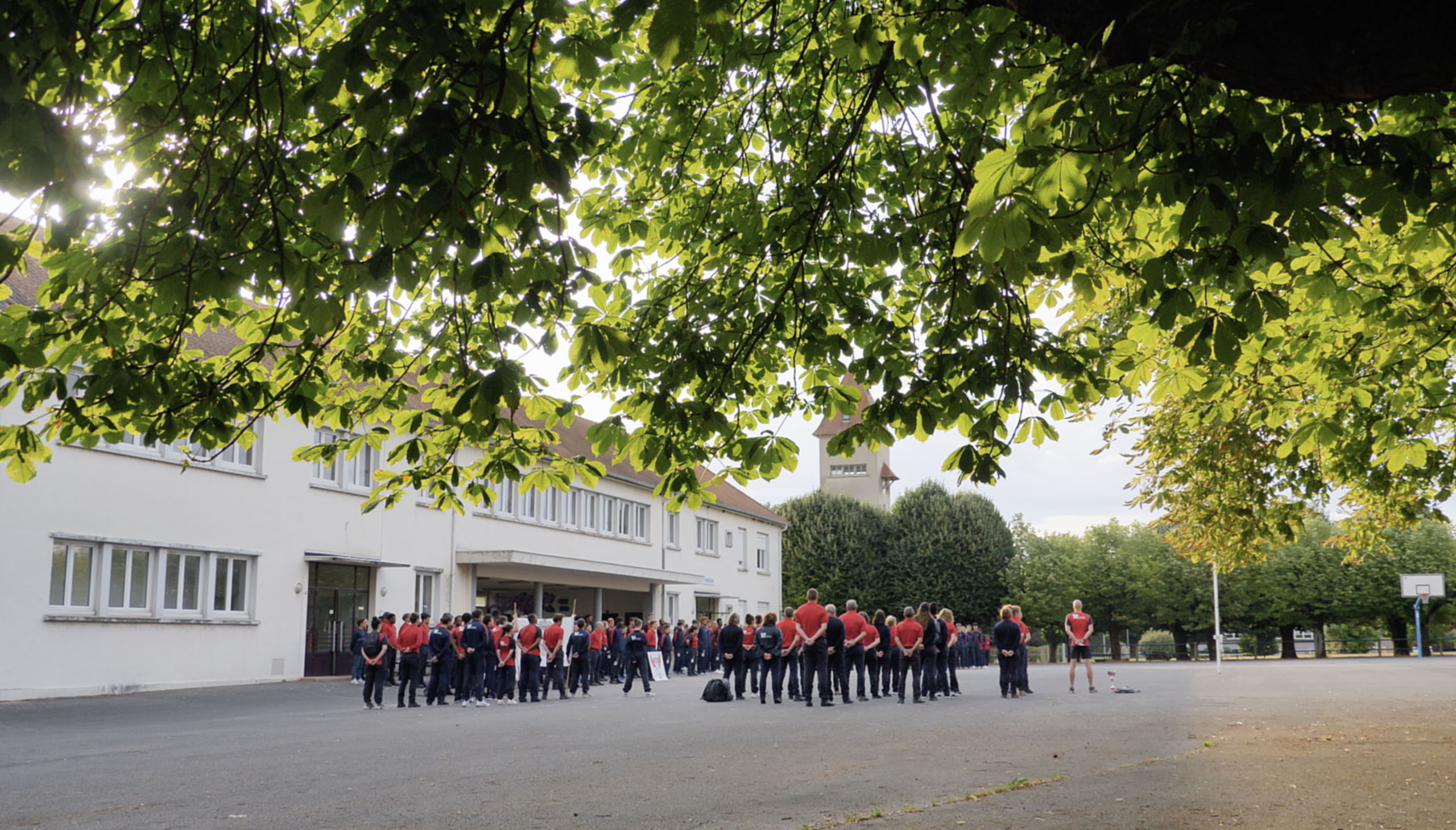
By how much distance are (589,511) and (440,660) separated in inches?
828

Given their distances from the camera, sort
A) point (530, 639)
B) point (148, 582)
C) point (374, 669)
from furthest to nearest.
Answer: point (148, 582) < point (530, 639) < point (374, 669)

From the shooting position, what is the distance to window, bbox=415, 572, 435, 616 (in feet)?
104

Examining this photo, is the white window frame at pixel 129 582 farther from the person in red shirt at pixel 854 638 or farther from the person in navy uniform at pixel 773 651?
the person in red shirt at pixel 854 638

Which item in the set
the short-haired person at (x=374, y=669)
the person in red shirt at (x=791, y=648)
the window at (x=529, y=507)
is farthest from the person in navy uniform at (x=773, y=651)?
the window at (x=529, y=507)

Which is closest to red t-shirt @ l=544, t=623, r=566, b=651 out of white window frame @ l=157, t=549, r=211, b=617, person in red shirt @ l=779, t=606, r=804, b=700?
person in red shirt @ l=779, t=606, r=804, b=700

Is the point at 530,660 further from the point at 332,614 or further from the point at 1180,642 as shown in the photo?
the point at 1180,642

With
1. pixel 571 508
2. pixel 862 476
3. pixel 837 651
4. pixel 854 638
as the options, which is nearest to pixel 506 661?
pixel 837 651

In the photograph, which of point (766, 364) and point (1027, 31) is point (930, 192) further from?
point (1027, 31)

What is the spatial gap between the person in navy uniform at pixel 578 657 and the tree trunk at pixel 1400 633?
177 ft

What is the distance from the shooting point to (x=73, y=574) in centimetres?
2164

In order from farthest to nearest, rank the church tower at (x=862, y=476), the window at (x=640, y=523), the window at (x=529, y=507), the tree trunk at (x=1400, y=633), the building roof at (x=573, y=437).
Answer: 1. the church tower at (x=862, y=476)
2. the tree trunk at (x=1400, y=633)
3. the window at (x=640, y=523)
4. the window at (x=529, y=507)
5. the building roof at (x=573, y=437)

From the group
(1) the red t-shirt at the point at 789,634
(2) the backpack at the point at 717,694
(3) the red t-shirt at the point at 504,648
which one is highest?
(1) the red t-shirt at the point at 789,634

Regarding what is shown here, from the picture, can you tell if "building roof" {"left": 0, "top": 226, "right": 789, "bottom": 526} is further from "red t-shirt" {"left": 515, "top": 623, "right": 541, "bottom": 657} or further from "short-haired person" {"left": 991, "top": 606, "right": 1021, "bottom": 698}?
"short-haired person" {"left": 991, "top": 606, "right": 1021, "bottom": 698}

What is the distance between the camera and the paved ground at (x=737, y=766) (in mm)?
7523
